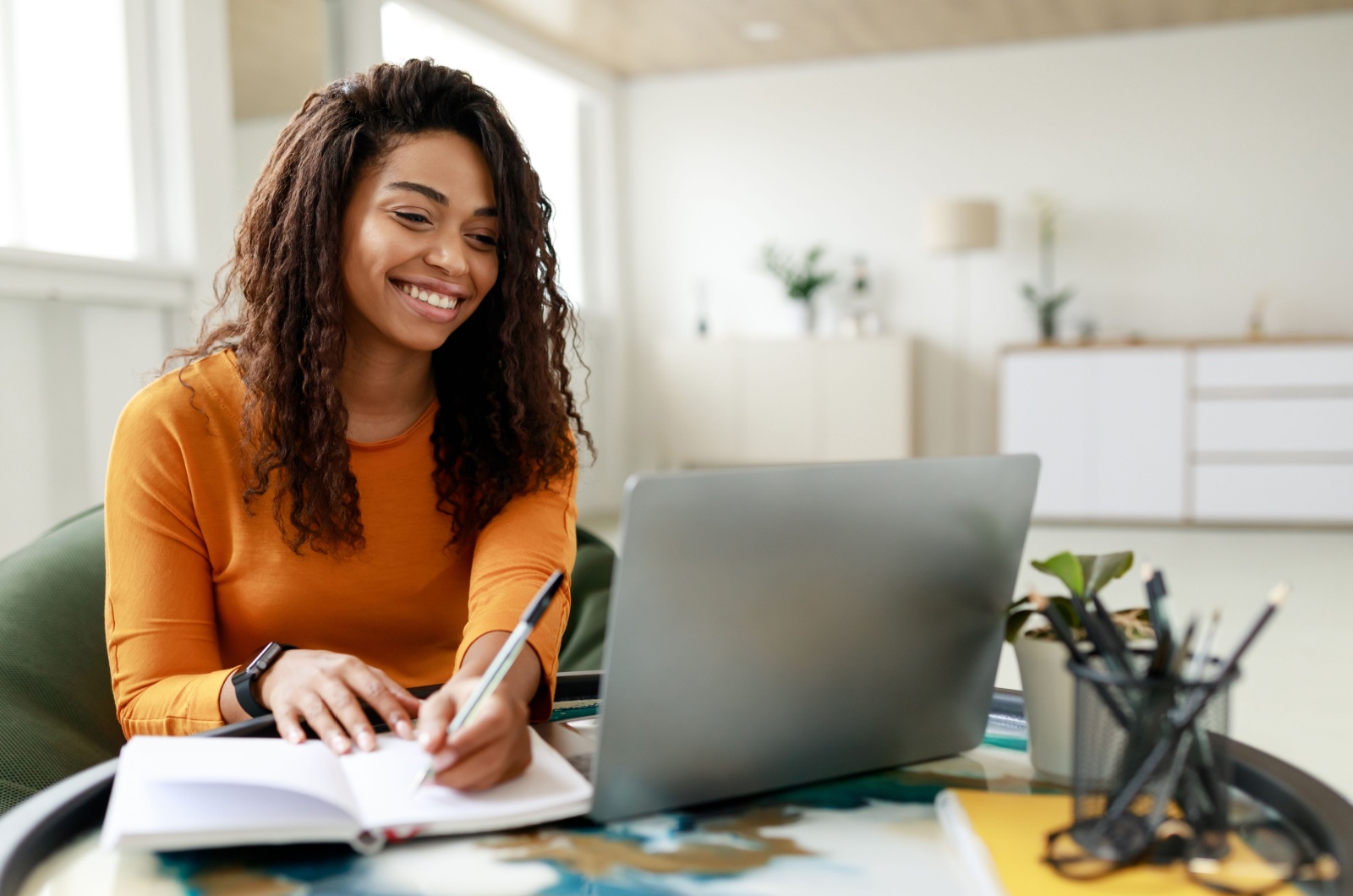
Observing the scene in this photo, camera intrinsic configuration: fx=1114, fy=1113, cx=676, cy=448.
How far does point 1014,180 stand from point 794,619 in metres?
6.26

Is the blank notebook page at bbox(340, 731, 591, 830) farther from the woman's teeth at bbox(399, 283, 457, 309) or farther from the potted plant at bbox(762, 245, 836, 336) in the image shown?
the potted plant at bbox(762, 245, 836, 336)

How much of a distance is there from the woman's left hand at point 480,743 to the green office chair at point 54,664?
674 mm

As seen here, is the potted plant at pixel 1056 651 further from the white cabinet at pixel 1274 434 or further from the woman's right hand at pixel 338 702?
the white cabinet at pixel 1274 434

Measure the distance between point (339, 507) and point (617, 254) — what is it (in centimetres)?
594

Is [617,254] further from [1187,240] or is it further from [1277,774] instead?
[1277,774]

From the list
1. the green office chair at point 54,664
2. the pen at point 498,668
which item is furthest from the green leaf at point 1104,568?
the green office chair at point 54,664

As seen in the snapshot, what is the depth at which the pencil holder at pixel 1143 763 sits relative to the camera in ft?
2.01

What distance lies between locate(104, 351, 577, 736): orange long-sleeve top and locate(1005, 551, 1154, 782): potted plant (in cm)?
42

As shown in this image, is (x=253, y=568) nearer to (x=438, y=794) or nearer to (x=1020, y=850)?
(x=438, y=794)

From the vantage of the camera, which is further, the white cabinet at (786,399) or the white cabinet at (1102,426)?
the white cabinet at (786,399)

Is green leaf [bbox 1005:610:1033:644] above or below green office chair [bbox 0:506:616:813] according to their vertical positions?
above

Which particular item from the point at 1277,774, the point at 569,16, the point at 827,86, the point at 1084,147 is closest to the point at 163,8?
the point at 569,16

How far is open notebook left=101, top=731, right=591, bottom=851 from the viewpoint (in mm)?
663

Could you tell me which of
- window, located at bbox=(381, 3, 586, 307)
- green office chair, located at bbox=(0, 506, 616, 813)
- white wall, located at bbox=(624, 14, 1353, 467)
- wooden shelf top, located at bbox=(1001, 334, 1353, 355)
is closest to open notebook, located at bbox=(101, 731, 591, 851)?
green office chair, located at bbox=(0, 506, 616, 813)
